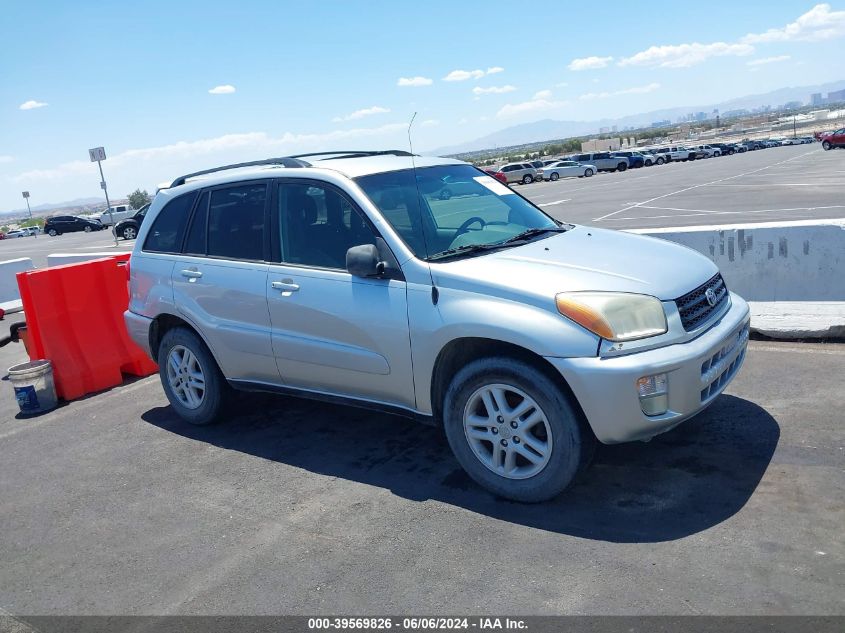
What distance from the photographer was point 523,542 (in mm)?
3758

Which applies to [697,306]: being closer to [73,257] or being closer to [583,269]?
[583,269]

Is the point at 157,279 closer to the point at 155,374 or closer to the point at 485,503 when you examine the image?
the point at 155,374


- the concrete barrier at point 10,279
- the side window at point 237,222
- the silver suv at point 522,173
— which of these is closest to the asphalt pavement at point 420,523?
the side window at point 237,222

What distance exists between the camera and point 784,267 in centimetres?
716

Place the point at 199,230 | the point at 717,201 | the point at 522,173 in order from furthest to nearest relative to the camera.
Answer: the point at 522,173 → the point at 717,201 → the point at 199,230

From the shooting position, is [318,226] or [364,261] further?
[318,226]

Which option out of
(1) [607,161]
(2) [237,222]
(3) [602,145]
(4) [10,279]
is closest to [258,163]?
(2) [237,222]

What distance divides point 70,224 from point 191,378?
53769mm

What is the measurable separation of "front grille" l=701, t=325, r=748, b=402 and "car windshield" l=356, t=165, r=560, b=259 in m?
1.37

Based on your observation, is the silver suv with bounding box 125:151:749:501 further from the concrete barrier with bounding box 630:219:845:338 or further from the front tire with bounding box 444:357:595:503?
the concrete barrier with bounding box 630:219:845:338

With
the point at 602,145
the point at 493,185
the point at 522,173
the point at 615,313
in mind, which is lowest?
the point at 522,173

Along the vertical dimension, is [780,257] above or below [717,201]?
above

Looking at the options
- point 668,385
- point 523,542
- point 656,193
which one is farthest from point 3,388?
point 656,193

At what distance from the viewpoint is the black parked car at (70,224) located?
53.6 m
